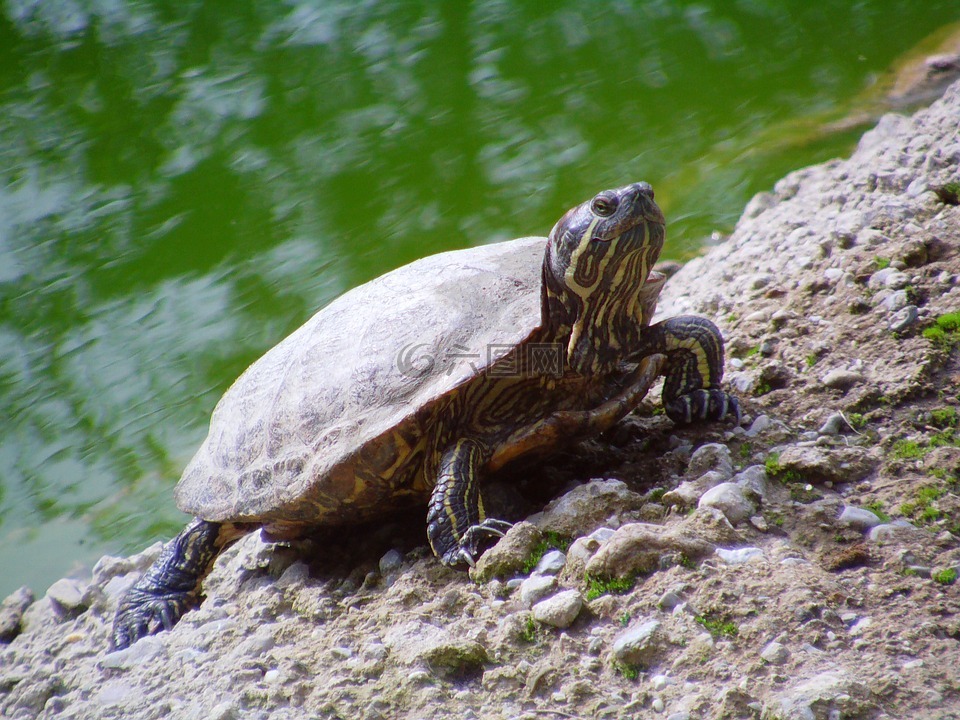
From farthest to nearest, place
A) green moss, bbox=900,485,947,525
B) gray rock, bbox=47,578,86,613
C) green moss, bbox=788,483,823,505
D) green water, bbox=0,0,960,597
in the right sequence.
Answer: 1. green water, bbox=0,0,960,597
2. gray rock, bbox=47,578,86,613
3. green moss, bbox=788,483,823,505
4. green moss, bbox=900,485,947,525

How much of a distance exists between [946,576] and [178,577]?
3.23 metres

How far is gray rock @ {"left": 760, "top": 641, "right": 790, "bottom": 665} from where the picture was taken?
2146 mm

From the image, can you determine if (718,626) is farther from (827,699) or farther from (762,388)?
(762,388)

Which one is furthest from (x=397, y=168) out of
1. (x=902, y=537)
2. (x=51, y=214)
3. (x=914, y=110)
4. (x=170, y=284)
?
(x=902, y=537)

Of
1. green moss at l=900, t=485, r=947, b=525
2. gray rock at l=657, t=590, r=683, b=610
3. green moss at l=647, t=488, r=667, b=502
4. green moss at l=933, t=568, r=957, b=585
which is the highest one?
gray rock at l=657, t=590, r=683, b=610

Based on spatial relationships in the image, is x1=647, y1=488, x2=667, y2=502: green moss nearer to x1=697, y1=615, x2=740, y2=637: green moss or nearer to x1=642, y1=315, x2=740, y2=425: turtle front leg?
x1=642, y1=315, x2=740, y2=425: turtle front leg

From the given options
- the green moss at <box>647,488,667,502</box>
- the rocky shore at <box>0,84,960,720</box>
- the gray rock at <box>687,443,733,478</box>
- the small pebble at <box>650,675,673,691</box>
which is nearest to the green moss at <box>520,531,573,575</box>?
the rocky shore at <box>0,84,960,720</box>

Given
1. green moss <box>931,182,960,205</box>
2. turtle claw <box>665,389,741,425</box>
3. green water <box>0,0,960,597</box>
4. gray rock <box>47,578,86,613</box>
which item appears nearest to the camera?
turtle claw <box>665,389,741,425</box>

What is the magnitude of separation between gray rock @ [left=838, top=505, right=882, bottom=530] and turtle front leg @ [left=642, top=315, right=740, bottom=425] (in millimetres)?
863

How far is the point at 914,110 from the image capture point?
730 centimetres

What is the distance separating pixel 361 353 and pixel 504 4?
10.2m

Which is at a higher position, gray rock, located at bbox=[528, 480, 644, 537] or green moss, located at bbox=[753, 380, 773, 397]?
gray rock, located at bbox=[528, 480, 644, 537]

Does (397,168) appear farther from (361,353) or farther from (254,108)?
(361,353)

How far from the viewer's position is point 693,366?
11.8ft
